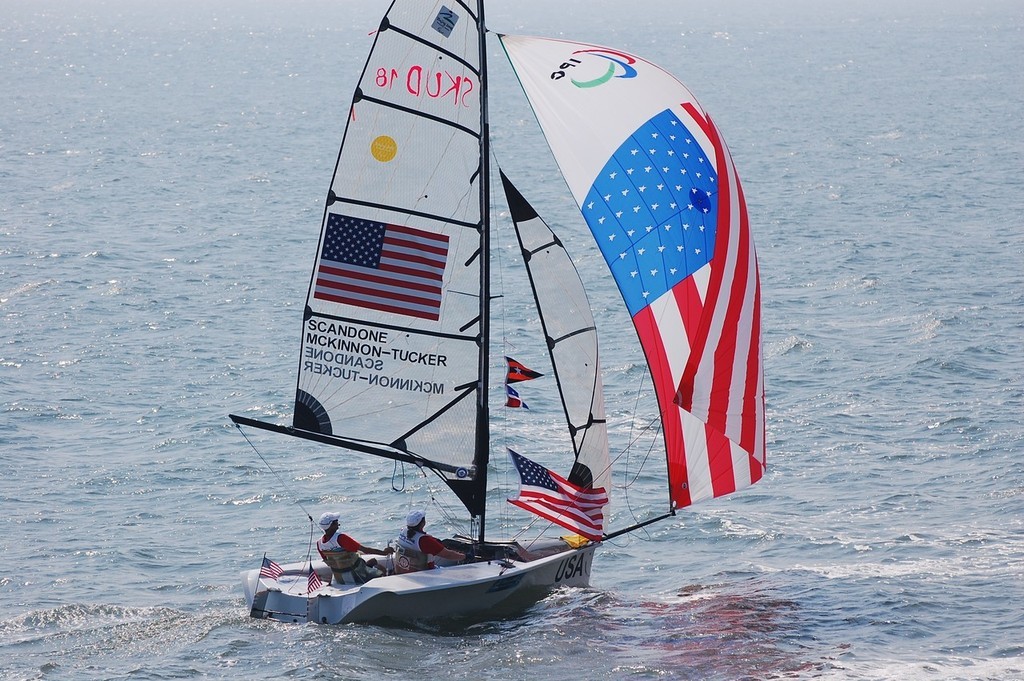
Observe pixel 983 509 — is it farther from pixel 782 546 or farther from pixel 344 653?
pixel 344 653

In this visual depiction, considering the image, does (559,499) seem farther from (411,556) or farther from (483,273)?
(483,273)

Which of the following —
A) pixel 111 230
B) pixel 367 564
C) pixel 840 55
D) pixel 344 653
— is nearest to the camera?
pixel 344 653

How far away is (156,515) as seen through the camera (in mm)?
23594

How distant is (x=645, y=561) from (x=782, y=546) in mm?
2192

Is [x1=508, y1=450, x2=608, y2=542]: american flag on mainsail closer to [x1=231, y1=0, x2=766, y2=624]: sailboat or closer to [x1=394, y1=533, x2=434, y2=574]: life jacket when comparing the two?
[x1=231, y1=0, x2=766, y2=624]: sailboat

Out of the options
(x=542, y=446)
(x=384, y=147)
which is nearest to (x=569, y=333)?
(x=384, y=147)

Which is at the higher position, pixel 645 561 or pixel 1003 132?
pixel 1003 132

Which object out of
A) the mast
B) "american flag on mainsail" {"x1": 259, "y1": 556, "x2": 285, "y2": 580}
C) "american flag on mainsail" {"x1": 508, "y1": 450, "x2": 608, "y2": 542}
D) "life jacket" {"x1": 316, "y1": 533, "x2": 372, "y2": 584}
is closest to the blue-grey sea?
"american flag on mainsail" {"x1": 259, "y1": 556, "x2": 285, "y2": 580}

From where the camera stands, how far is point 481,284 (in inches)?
711

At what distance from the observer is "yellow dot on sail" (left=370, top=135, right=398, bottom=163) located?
17484 millimetres

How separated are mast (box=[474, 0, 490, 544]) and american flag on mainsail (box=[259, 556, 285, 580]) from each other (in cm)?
272

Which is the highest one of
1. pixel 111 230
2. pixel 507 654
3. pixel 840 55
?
pixel 840 55

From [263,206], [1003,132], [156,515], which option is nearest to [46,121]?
[263,206]

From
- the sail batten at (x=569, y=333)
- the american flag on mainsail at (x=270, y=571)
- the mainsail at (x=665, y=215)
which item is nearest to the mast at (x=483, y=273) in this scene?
the sail batten at (x=569, y=333)
